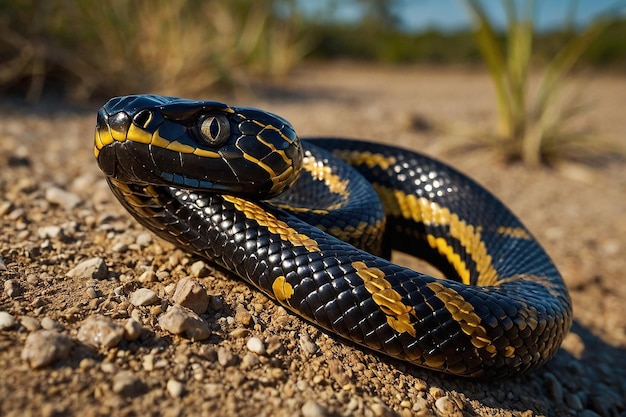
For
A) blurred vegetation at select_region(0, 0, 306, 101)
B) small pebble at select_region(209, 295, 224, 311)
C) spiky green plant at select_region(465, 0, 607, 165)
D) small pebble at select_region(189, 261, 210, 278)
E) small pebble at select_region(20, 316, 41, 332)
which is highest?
blurred vegetation at select_region(0, 0, 306, 101)

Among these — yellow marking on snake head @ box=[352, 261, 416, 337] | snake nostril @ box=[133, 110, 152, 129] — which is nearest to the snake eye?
snake nostril @ box=[133, 110, 152, 129]

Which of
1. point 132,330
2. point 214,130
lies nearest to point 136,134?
point 214,130

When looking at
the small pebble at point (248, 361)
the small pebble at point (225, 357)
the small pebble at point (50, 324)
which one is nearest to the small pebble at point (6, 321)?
the small pebble at point (50, 324)

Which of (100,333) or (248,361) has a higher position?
(100,333)

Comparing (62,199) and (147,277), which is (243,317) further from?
(62,199)

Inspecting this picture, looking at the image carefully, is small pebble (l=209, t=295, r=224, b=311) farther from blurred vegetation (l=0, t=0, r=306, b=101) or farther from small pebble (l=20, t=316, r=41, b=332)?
blurred vegetation (l=0, t=0, r=306, b=101)

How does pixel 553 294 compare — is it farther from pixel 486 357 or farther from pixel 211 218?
pixel 211 218

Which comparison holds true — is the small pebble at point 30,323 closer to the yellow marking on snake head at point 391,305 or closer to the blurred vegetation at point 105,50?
the yellow marking on snake head at point 391,305
